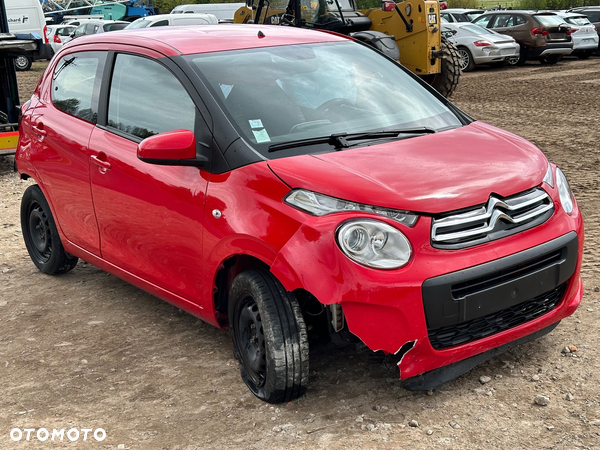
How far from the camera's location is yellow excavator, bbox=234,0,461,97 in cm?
1462

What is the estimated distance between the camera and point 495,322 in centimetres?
338

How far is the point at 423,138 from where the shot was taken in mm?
3811

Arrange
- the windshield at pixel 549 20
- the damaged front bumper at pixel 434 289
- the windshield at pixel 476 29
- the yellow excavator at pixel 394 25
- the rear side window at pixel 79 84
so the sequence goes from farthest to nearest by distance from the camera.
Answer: the windshield at pixel 549 20 → the windshield at pixel 476 29 → the yellow excavator at pixel 394 25 → the rear side window at pixel 79 84 → the damaged front bumper at pixel 434 289

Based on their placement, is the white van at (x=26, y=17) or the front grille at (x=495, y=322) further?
the white van at (x=26, y=17)

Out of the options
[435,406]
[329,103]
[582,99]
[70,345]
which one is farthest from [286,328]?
[582,99]

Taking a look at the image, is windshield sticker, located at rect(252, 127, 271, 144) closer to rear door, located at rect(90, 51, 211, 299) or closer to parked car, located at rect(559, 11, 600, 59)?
rear door, located at rect(90, 51, 211, 299)

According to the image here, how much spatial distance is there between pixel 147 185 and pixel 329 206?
49.0 inches

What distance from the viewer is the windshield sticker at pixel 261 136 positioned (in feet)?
12.1

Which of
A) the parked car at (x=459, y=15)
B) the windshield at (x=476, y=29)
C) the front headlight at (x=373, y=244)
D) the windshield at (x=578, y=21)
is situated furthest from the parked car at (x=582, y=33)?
the front headlight at (x=373, y=244)

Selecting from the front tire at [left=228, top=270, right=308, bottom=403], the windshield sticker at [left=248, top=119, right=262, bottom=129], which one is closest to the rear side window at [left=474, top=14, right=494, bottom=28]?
the windshield sticker at [left=248, top=119, right=262, bottom=129]

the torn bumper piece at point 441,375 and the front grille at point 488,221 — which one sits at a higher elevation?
the front grille at point 488,221

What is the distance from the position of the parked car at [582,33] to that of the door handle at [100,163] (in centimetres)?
2144

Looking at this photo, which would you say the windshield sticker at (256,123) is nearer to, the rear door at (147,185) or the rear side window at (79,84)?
the rear door at (147,185)

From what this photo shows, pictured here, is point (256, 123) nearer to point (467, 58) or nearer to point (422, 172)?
point (422, 172)
